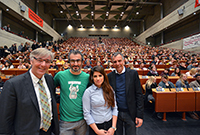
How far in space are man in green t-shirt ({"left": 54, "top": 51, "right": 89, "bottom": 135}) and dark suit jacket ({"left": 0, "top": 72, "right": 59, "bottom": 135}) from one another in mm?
313

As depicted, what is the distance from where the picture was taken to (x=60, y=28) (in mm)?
26000

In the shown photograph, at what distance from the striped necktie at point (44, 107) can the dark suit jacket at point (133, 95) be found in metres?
0.82

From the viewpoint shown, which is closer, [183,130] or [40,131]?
[40,131]

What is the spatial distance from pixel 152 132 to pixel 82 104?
2044 millimetres

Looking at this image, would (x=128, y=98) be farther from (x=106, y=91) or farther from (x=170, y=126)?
(x=170, y=126)

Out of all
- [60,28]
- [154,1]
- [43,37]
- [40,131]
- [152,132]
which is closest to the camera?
[40,131]

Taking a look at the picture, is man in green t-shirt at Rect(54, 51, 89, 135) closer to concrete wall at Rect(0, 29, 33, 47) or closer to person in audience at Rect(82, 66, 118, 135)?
person in audience at Rect(82, 66, 118, 135)

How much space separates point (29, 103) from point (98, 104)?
0.66 metres

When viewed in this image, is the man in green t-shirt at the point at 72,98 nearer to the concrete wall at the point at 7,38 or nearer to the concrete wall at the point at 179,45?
the concrete wall at the point at 7,38

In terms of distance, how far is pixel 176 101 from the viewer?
9.63 feet

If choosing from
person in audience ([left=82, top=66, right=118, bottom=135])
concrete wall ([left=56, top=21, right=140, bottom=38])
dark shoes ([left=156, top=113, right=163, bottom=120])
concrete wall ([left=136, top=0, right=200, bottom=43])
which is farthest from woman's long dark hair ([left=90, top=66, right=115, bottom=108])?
concrete wall ([left=56, top=21, right=140, bottom=38])

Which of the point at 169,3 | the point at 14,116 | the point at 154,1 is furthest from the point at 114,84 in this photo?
the point at 154,1

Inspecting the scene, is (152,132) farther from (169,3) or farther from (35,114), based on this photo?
(169,3)

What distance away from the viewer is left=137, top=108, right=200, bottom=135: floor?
2383 millimetres
